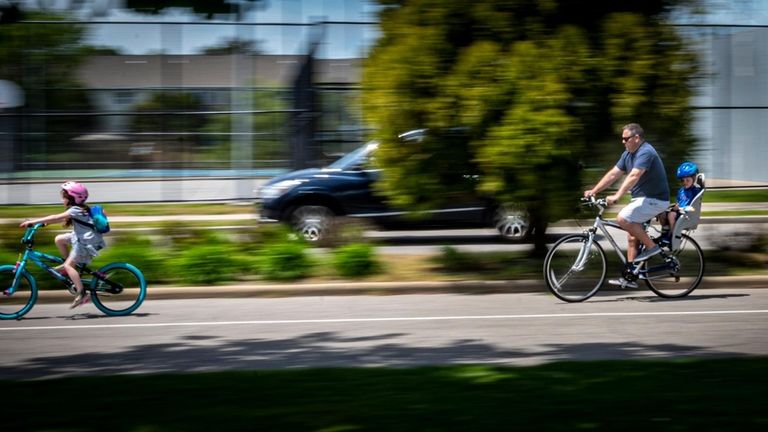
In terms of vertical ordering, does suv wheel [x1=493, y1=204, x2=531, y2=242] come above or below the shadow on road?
above

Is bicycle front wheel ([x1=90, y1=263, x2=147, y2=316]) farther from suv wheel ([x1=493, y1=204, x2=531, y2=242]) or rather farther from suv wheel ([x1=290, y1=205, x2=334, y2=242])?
suv wheel ([x1=493, y1=204, x2=531, y2=242])

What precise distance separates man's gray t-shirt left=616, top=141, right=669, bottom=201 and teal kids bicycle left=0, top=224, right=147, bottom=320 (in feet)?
17.3

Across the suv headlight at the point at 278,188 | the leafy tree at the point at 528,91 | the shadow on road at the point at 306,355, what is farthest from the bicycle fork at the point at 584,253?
the suv headlight at the point at 278,188

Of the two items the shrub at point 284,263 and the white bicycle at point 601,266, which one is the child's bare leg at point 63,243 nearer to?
the shrub at point 284,263

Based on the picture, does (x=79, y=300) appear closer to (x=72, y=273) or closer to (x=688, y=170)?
(x=72, y=273)

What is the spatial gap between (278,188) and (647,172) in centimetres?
698

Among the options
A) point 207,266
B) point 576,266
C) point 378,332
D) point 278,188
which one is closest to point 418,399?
point 378,332

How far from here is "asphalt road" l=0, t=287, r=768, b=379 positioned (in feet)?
23.9

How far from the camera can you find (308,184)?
15.2 m

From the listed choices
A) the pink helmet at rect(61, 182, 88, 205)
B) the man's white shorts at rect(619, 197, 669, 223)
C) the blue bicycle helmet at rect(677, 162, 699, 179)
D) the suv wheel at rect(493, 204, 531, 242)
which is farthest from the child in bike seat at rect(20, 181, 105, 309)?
the suv wheel at rect(493, 204, 531, 242)

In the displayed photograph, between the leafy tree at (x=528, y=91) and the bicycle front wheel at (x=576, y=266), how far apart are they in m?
1.04

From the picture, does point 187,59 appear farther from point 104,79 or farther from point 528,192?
point 528,192

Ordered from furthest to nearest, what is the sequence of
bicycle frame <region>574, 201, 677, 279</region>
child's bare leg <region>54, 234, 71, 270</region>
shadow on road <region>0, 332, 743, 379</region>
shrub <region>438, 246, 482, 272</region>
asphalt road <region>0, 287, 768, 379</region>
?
shrub <region>438, 246, 482, 272</region>
bicycle frame <region>574, 201, 677, 279</region>
child's bare leg <region>54, 234, 71, 270</region>
asphalt road <region>0, 287, 768, 379</region>
shadow on road <region>0, 332, 743, 379</region>

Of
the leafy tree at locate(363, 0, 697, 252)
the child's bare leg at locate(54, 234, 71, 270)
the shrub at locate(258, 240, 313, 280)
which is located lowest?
the shrub at locate(258, 240, 313, 280)
